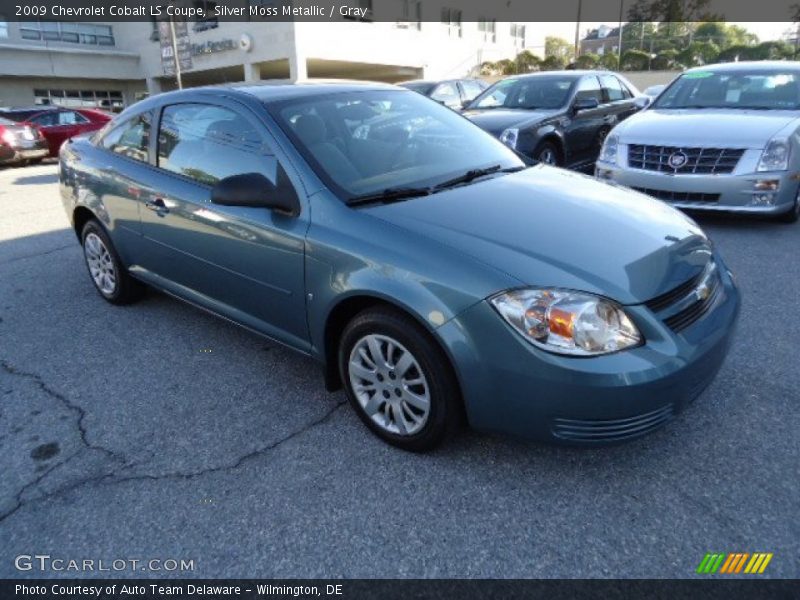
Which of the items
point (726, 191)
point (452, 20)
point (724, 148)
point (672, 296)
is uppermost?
point (452, 20)

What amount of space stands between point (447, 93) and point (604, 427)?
35.7 feet

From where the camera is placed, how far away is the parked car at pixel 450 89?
37.7 feet

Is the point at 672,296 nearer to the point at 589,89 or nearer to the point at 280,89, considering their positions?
the point at 280,89

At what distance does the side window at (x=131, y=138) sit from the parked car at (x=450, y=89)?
7623 millimetres

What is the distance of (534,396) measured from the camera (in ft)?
7.12

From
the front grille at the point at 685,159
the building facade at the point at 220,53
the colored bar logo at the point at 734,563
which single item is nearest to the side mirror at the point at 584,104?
the front grille at the point at 685,159

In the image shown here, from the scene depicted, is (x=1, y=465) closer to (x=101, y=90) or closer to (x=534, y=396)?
(x=534, y=396)

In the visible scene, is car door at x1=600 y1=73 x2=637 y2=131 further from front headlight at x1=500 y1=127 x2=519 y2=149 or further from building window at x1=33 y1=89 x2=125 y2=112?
building window at x1=33 y1=89 x2=125 y2=112

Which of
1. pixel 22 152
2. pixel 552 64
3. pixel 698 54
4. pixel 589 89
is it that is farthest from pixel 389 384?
pixel 552 64

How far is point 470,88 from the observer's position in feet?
42.9

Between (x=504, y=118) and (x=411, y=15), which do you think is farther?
(x=411, y=15)

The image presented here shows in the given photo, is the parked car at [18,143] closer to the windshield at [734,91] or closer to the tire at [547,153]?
the tire at [547,153]
